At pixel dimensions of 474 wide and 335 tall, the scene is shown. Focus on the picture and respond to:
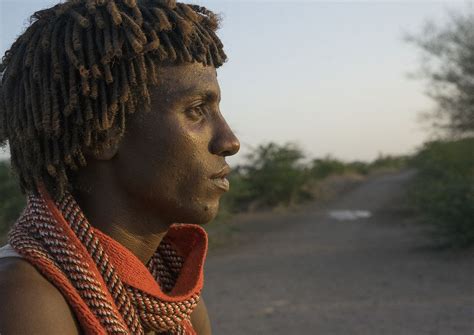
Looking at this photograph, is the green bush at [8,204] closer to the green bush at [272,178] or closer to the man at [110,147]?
the green bush at [272,178]

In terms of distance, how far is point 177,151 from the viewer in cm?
185

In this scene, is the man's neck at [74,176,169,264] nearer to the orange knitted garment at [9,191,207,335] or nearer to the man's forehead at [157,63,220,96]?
the orange knitted garment at [9,191,207,335]

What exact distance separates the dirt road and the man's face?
466 centimetres

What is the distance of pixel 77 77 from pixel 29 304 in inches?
24.4

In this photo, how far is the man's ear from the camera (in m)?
1.81

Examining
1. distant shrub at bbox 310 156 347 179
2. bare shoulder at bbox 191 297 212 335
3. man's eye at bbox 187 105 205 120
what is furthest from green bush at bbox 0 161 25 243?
distant shrub at bbox 310 156 347 179

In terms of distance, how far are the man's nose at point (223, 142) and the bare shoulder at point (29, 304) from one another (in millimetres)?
604

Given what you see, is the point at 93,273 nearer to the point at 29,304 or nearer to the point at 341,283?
the point at 29,304

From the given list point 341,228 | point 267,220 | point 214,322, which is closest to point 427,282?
point 214,322

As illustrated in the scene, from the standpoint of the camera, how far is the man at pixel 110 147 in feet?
5.67

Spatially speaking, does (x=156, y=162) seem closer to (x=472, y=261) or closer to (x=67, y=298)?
(x=67, y=298)

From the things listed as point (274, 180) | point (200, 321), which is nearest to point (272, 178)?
point (274, 180)

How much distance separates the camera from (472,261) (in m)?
9.84

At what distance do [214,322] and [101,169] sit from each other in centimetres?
551
